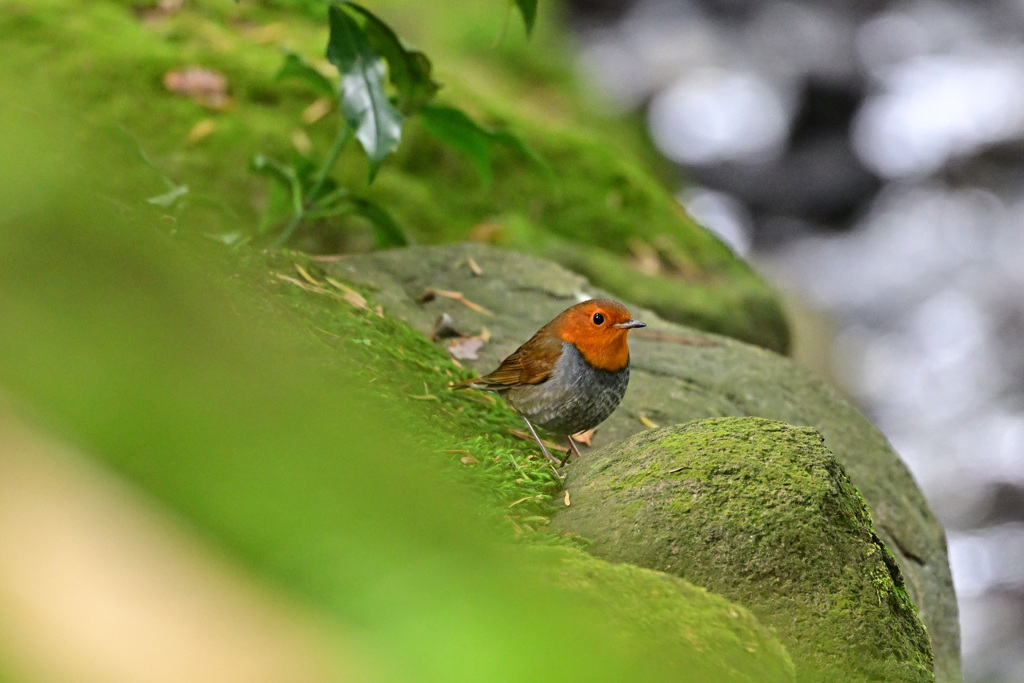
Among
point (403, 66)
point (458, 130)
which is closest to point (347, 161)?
point (458, 130)

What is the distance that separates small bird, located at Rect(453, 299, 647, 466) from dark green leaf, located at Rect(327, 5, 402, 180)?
40.1 inches

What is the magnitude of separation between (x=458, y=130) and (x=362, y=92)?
823mm

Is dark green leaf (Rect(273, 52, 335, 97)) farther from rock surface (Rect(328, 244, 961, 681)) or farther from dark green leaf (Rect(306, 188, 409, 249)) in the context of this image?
rock surface (Rect(328, 244, 961, 681))

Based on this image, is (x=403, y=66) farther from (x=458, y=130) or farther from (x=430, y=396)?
(x=430, y=396)

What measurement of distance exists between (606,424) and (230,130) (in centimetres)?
319

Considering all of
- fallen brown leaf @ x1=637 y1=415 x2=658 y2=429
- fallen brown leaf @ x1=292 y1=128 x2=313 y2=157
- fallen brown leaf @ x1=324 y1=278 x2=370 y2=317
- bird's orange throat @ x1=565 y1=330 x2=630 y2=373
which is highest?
bird's orange throat @ x1=565 y1=330 x2=630 y2=373

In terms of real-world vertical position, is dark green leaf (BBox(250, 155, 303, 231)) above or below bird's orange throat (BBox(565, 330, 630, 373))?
below

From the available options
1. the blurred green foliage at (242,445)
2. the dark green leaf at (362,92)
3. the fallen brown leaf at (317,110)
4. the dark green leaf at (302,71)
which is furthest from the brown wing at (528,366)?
the fallen brown leaf at (317,110)

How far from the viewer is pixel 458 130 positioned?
13.4 ft

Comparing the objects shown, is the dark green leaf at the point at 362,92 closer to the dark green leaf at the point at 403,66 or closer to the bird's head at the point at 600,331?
the dark green leaf at the point at 403,66

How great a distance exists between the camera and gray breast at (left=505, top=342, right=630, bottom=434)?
2.78 m

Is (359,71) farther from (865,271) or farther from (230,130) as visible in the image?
(865,271)

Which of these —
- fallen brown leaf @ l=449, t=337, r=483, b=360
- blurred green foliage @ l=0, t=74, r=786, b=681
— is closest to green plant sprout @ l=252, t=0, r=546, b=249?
fallen brown leaf @ l=449, t=337, r=483, b=360

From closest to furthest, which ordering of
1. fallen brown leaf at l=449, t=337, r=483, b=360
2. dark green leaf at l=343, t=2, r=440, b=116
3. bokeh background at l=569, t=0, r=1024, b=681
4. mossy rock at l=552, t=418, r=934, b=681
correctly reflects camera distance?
1. mossy rock at l=552, t=418, r=934, b=681
2. fallen brown leaf at l=449, t=337, r=483, b=360
3. dark green leaf at l=343, t=2, r=440, b=116
4. bokeh background at l=569, t=0, r=1024, b=681
